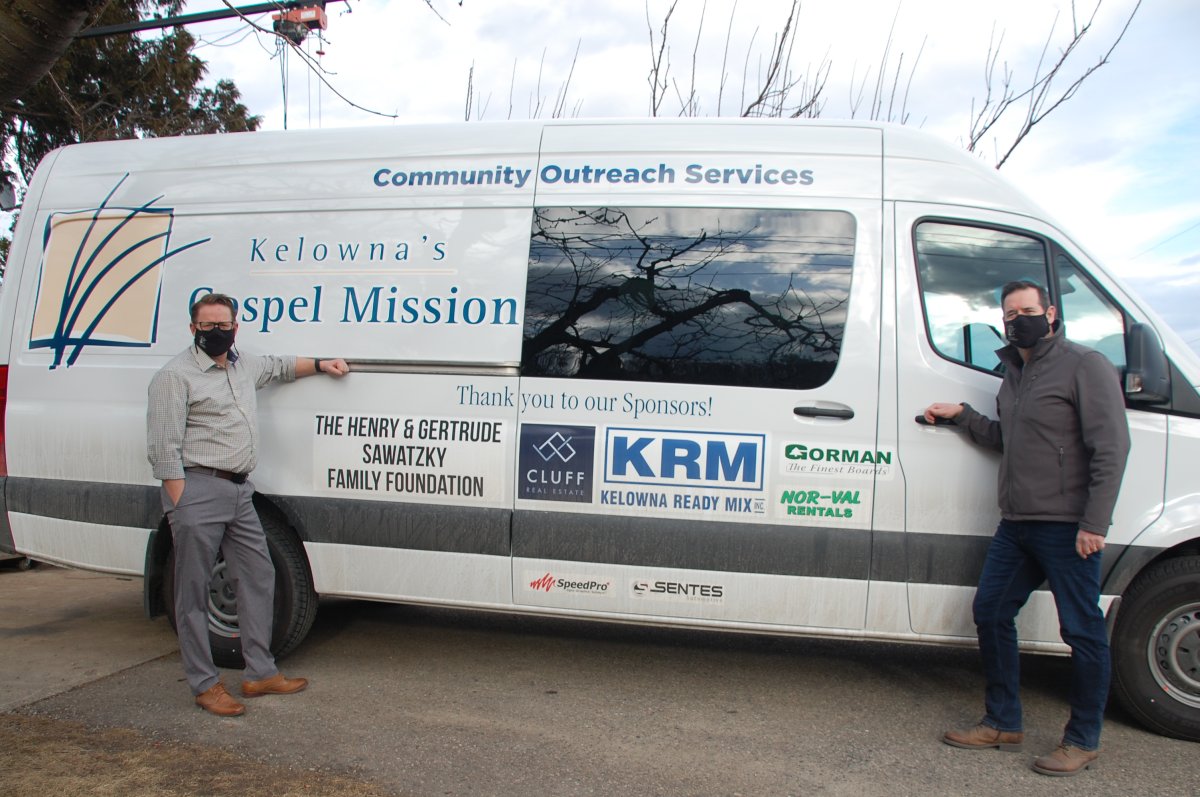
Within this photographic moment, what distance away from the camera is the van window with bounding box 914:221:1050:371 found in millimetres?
3748

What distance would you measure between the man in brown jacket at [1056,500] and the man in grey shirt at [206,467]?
3.14 m

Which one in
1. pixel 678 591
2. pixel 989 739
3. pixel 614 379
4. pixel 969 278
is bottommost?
pixel 989 739

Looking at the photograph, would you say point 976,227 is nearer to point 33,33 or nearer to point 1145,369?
point 1145,369

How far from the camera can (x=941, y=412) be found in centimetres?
363

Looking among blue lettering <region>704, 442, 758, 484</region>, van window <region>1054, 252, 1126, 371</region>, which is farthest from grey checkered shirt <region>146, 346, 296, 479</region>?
van window <region>1054, 252, 1126, 371</region>

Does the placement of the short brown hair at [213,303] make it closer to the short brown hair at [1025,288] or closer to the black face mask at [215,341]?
the black face mask at [215,341]

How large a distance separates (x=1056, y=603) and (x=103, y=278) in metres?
4.59

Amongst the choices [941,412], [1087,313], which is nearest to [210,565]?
[941,412]

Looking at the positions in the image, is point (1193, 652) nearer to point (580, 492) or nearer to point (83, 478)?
point (580, 492)

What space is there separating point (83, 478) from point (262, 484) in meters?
0.94

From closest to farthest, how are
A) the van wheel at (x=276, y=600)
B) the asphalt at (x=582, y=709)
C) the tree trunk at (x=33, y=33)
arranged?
the tree trunk at (x=33, y=33), the asphalt at (x=582, y=709), the van wheel at (x=276, y=600)

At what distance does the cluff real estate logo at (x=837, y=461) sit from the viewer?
371 cm

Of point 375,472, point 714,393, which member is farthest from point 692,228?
point 375,472

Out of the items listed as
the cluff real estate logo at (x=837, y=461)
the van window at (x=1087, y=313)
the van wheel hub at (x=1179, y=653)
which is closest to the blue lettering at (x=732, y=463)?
the cluff real estate logo at (x=837, y=461)
